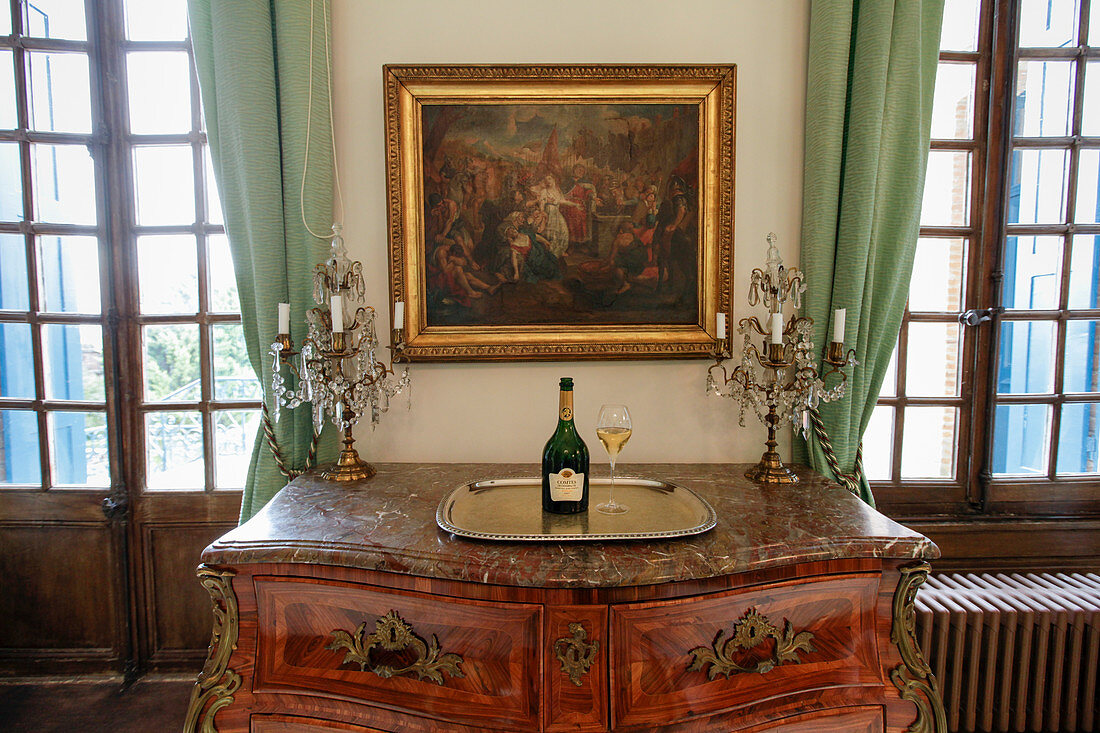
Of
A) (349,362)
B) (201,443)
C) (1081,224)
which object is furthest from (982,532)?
(201,443)

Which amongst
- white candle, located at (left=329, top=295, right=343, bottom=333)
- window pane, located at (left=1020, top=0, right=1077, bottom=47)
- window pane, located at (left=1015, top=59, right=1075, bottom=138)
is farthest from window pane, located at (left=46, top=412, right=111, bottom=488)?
window pane, located at (left=1020, top=0, right=1077, bottom=47)

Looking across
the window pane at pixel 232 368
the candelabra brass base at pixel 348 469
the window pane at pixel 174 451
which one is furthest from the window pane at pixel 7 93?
the candelabra brass base at pixel 348 469

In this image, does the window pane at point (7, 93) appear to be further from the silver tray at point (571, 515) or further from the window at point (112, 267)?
the silver tray at point (571, 515)

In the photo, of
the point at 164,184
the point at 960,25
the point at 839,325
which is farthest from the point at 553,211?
the point at 960,25

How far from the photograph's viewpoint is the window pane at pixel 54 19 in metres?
2.11

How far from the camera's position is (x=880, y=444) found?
2246 millimetres

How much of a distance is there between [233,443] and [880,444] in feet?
9.41

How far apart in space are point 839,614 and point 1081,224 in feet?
7.02

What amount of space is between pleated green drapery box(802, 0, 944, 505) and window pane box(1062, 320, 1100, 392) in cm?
95

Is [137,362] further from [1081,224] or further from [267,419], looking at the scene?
[1081,224]

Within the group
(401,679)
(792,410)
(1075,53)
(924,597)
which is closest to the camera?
(401,679)

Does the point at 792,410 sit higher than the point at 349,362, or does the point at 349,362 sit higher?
the point at 349,362

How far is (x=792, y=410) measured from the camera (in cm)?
174

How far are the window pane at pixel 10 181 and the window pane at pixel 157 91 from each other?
1.68ft
